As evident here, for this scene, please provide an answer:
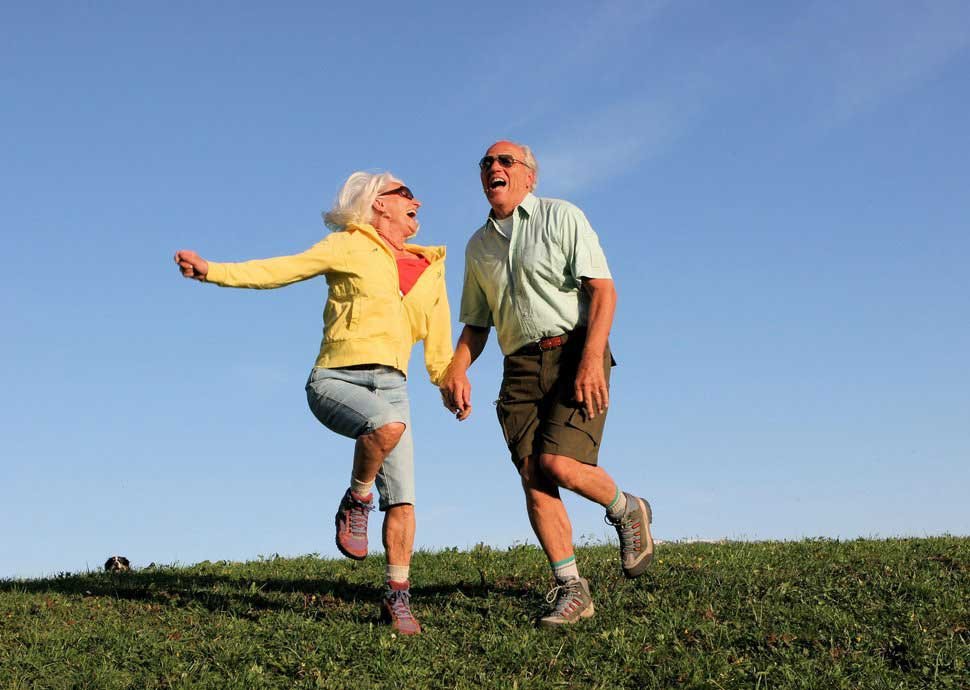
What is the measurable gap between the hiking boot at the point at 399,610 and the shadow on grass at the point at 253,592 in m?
0.51

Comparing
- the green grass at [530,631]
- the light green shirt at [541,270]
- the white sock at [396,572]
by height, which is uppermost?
the light green shirt at [541,270]

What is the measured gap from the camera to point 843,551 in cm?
1049

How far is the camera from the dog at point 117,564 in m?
Answer: 11.9

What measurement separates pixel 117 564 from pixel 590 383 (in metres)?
7.36

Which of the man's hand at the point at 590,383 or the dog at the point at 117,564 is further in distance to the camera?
the dog at the point at 117,564

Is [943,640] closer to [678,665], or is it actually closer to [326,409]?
[678,665]

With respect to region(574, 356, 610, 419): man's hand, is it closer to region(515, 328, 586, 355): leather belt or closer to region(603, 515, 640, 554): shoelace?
region(515, 328, 586, 355): leather belt

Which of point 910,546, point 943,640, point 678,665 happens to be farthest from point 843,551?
point 678,665

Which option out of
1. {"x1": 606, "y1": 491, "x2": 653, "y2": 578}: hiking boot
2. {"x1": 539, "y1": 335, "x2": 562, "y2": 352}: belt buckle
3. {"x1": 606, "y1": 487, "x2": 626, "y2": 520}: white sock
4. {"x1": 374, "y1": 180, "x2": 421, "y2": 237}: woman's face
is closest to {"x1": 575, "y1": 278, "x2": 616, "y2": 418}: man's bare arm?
{"x1": 539, "y1": 335, "x2": 562, "y2": 352}: belt buckle

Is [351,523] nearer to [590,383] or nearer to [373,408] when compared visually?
[373,408]

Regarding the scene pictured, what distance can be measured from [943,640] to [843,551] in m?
3.27

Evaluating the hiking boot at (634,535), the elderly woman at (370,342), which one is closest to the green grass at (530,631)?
the hiking boot at (634,535)

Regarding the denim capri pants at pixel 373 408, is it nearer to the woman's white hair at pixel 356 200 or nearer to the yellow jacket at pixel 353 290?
the yellow jacket at pixel 353 290

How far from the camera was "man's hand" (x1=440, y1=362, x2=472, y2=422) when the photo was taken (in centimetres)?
793
